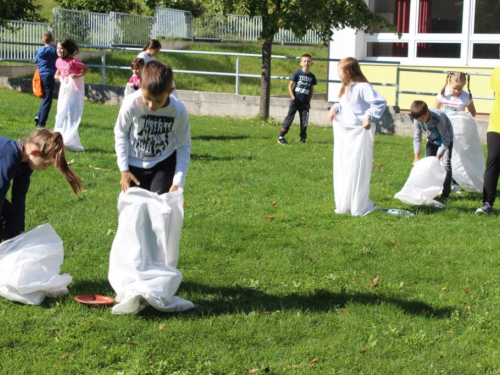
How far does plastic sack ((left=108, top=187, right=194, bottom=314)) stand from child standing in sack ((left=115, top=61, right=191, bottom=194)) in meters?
0.20

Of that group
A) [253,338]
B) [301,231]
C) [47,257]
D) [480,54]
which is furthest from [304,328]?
[480,54]

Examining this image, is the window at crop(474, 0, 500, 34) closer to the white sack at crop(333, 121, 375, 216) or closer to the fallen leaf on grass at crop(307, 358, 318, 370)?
the white sack at crop(333, 121, 375, 216)

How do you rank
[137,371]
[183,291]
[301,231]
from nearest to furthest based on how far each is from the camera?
[137,371] → [183,291] → [301,231]

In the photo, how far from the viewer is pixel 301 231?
25.2 feet

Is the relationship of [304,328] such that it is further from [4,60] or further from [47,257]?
[4,60]

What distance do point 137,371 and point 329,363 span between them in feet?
4.09

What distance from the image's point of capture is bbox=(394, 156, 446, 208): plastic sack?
887cm

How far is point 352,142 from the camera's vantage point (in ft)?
27.5

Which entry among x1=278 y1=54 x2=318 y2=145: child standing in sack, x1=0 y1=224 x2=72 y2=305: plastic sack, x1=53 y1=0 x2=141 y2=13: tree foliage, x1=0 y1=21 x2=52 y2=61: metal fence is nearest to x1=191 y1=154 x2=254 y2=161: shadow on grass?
x1=278 y1=54 x2=318 y2=145: child standing in sack

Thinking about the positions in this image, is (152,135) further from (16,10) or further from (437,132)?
(16,10)

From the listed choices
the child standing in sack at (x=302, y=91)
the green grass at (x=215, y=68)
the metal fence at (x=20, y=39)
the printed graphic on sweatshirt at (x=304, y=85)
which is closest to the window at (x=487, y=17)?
the child standing in sack at (x=302, y=91)

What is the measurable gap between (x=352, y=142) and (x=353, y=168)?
0.31 meters

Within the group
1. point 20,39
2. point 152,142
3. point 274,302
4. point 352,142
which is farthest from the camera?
point 20,39

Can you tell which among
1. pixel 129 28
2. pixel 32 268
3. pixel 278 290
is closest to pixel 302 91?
pixel 278 290
